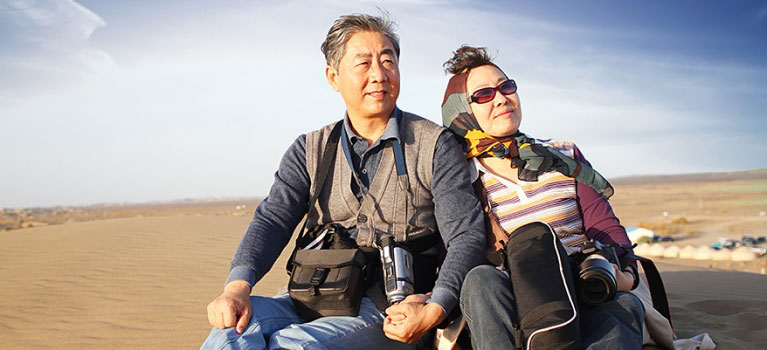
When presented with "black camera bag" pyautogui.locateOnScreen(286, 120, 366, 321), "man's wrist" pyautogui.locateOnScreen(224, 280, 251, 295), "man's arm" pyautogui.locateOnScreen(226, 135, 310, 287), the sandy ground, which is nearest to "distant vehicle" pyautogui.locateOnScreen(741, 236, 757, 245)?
the sandy ground

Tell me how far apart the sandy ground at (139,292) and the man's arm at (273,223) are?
1.74 metres

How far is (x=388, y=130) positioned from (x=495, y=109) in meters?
0.73

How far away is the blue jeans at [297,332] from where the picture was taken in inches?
96.0

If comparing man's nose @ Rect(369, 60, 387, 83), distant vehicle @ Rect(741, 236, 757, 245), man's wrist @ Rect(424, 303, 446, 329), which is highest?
man's nose @ Rect(369, 60, 387, 83)

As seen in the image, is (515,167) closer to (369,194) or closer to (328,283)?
(369,194)

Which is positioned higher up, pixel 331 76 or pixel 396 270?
pixel 331 76

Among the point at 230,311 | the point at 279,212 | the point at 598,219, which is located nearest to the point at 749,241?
the point at 598,219

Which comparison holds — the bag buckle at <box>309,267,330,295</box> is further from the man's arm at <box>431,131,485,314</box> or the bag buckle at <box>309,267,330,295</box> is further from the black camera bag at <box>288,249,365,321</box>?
the man's arm at <box>431,131,485,314</box>

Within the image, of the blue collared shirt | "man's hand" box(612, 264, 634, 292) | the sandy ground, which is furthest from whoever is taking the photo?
the sandy ground

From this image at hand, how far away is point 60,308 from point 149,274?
198cm

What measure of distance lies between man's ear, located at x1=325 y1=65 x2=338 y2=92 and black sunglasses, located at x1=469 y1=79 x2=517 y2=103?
2.86ft

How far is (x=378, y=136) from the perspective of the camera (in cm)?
325

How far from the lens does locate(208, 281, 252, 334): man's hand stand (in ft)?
8.30

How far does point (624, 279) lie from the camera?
2.67 m
